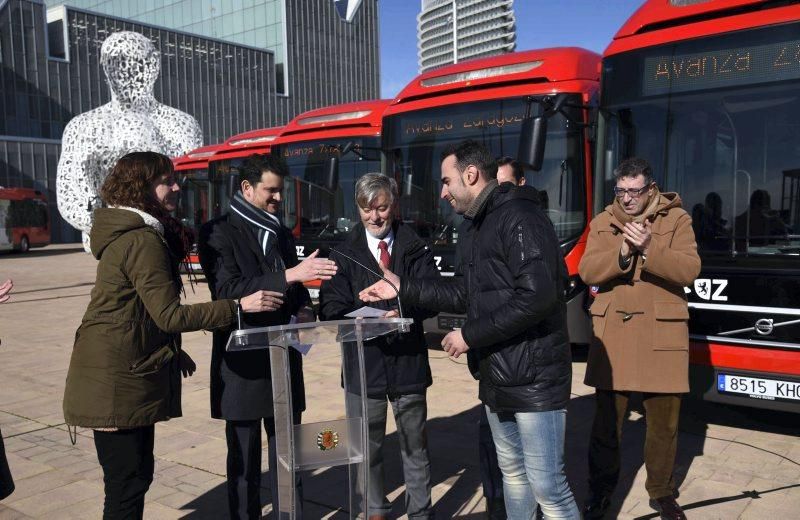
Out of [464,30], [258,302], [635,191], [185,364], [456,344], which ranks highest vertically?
[464,30]

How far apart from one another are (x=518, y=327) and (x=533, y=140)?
3.79 m

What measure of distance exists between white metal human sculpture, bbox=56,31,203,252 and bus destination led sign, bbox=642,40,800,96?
22.1 metres

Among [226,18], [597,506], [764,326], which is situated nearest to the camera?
[597,506]

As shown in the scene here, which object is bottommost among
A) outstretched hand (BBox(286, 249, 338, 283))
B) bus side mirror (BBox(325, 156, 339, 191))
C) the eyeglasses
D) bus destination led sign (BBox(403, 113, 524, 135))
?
outstretched hand (BBox(286, 249, 338, 283))

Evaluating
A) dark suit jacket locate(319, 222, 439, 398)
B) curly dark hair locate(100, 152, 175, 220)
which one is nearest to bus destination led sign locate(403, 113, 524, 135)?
dark suit jacket locate(319, 222, 439, 398)

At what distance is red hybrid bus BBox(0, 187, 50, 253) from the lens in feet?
99.4

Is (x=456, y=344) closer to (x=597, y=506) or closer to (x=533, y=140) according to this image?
(x=597, y=506)

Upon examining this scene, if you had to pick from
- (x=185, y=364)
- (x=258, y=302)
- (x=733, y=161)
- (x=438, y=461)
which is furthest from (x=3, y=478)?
(x=733, y=161)

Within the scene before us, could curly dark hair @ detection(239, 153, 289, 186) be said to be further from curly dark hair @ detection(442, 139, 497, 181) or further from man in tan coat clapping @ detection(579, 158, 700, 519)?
man in tan coat clapping @ detection(579, 158, 700, 519)

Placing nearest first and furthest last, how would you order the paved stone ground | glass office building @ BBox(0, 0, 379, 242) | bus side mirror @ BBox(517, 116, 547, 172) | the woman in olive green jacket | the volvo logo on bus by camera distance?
the woman in olive green jacket, the paved stone ground, the volvo logo on bus, bus side mirror @ BBox(517, 116, 547, 172), glass office building @ BBox(0, 0, 379, 242)

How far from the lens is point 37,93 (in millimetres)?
46531

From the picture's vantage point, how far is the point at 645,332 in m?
3.50

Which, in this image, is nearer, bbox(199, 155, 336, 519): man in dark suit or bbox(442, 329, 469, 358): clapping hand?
bbox(442, 329, 469, 358): clapping hand

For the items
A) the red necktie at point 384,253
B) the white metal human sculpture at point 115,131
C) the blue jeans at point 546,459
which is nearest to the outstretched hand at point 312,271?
the red necktie at point 384,253
